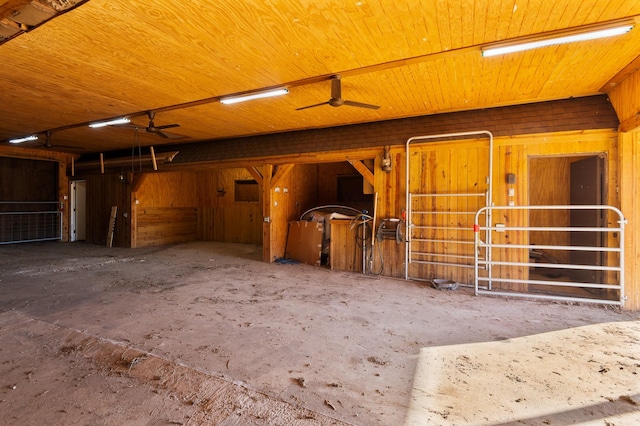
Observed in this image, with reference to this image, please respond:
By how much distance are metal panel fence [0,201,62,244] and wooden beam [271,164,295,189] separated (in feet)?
24.9

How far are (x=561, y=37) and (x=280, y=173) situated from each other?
516 cm

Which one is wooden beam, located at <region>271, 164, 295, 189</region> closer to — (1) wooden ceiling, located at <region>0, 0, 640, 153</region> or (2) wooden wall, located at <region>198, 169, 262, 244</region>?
(1) wooden ceiling, located at <region>0, 0, 640, 153</region>

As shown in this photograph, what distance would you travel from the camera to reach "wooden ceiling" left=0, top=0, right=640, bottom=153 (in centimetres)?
244

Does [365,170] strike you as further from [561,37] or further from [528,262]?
[561,37]

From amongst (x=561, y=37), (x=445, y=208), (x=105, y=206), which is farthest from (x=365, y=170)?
(x=105, y=206)

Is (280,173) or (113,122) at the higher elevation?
(113,122)

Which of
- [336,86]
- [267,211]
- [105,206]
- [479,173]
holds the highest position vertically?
[336,86]

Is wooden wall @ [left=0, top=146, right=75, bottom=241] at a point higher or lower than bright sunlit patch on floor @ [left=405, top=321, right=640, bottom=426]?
higher

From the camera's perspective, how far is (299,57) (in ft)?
10.5

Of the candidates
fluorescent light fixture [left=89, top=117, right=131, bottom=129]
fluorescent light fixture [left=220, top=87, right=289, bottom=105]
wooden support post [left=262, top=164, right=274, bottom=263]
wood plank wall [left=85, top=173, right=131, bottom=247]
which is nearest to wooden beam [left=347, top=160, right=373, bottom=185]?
wooden support post [left=262, top=164, right=274, bottom=263]

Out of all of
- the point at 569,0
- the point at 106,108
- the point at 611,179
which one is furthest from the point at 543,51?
the point at 106,108

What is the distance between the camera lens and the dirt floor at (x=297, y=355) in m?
1.90

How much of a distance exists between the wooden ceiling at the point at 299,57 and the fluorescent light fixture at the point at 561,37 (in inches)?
2.9

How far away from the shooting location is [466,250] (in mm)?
5000
